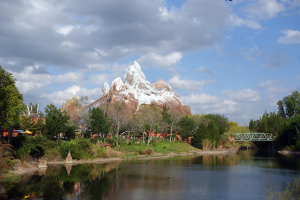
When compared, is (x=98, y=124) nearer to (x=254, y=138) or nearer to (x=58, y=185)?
(x=58, y=185)

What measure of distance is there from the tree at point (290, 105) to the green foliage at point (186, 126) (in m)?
50.1

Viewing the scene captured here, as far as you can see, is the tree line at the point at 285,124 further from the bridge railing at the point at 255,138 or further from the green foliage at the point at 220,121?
the green foliage at the point at 220,121

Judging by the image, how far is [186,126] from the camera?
71562 millimetres

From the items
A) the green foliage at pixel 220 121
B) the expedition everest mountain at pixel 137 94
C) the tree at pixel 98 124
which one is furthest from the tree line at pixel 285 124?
the tree at pixel 98 124

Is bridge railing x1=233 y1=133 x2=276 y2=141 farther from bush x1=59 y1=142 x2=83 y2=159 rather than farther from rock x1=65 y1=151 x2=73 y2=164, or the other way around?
rock x1=65 y1=151 x2=73 y2=164

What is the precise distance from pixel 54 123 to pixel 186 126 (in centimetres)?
3944

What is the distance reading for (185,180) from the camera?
80.3 feet

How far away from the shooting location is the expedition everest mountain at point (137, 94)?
4021 inches

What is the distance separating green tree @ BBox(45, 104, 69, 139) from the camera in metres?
41.0

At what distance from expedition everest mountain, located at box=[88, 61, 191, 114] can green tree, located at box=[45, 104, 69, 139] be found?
2059 inches

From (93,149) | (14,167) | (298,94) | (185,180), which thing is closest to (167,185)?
(185,180)

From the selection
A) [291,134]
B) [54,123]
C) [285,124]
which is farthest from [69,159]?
[285,124]

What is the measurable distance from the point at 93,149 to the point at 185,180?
19.0m

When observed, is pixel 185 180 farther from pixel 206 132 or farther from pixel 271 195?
pixel 206 132
